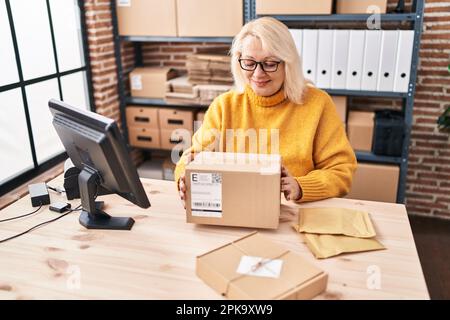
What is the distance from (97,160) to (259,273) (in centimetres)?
62

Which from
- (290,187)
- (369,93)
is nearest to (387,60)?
(369,93)

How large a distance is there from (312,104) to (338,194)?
1.30ft

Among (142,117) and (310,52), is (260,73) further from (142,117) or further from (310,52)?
(142,117)

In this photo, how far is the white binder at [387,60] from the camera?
2.52 meters

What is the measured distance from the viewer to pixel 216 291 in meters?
1.07

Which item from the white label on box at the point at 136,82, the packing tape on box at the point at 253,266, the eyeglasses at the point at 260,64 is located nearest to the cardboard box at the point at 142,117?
the white label on box at the point at 136,82

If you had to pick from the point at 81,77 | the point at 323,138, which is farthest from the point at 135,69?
the point at 323,138

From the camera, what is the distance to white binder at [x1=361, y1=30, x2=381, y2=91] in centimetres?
254

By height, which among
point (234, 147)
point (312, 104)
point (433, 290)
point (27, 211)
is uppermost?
point (312, 104)

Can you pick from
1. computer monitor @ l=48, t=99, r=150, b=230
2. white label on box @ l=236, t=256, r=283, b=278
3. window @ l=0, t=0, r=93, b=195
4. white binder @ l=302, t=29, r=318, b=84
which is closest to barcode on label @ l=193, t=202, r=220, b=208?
computer monitor @ l=48, t=99, r=150, b=230

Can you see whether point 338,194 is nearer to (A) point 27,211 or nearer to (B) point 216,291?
(B) point 216,291

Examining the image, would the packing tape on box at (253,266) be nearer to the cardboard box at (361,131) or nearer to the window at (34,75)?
the window at (34,75)

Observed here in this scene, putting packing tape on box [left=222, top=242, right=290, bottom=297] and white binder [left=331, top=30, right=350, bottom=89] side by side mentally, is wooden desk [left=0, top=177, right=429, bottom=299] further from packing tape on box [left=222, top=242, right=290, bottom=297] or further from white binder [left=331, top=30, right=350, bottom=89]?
white binder [left=331, top=30, right=350, bottom=89]

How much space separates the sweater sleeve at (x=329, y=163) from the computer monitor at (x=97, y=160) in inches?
23.8
